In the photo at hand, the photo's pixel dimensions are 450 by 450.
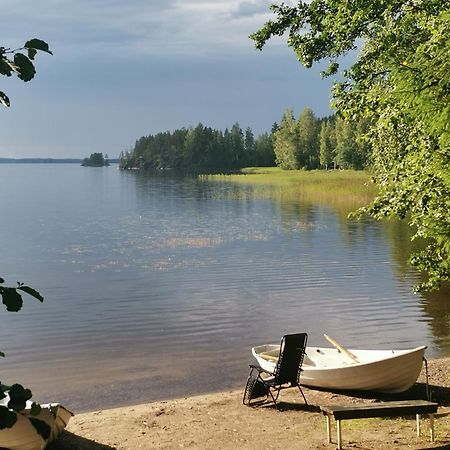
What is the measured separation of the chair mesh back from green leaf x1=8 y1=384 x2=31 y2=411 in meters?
8.82

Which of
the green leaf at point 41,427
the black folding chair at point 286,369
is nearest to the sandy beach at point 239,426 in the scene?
the black folding chair at point 286,369

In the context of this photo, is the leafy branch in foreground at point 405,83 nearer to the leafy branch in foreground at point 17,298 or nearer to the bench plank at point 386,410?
the bench plank at point 386,410

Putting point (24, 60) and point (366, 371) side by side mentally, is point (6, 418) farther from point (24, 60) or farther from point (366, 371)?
point (366, 371)

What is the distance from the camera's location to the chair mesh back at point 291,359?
11.1 meters

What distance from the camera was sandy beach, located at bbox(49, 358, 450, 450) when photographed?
9328 millimetres

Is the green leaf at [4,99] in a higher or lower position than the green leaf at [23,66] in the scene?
lower

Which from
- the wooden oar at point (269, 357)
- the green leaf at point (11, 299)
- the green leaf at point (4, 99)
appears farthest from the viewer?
the wooden oar at point (269, 357)

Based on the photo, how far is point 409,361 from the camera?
11336 millimetres

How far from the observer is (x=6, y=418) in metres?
2.47

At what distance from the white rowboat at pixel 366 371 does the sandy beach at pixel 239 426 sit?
194mm

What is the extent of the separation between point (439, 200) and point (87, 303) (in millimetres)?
14412

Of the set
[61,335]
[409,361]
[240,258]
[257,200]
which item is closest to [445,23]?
[409,361]

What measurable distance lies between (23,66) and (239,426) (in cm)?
878

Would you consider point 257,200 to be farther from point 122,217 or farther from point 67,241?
point 67,241
